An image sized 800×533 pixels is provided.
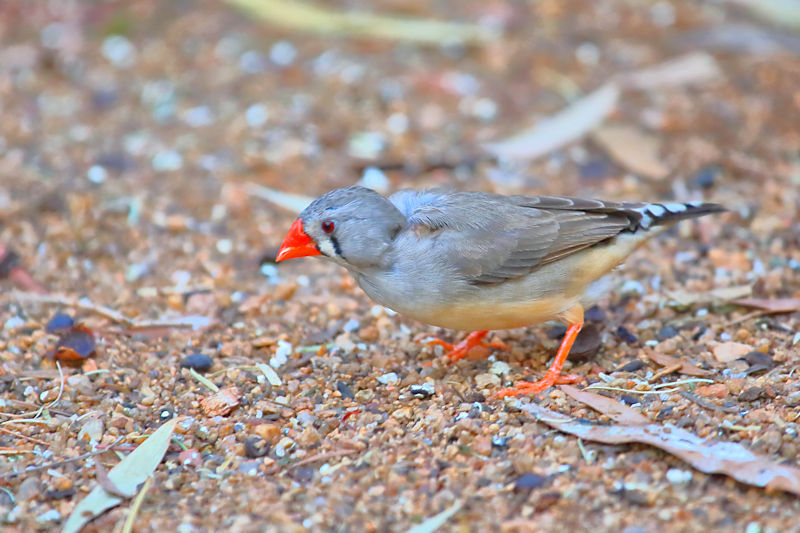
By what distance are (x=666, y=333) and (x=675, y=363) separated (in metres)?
0.39

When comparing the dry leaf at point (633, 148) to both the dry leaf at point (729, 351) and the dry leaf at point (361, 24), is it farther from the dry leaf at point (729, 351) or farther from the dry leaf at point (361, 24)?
the dry leaf at point (729, 351)

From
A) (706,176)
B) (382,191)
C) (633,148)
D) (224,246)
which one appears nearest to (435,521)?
(224,246)

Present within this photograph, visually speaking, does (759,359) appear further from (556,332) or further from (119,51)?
(119,51)

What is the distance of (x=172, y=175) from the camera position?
6.61 metres

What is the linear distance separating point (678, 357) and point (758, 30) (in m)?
4.53

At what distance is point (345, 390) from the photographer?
4.43 metres

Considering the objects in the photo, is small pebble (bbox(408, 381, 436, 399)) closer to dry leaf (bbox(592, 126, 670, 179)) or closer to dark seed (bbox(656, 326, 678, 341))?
dark seed (bbox(656, 326, 678, 341))

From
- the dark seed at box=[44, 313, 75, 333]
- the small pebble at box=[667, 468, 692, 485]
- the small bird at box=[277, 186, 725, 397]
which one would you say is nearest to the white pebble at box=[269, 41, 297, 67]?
the dark seed at box=[44, 313, 75, 333]

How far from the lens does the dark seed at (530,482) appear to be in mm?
3564

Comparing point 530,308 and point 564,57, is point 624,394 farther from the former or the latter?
point 564,57

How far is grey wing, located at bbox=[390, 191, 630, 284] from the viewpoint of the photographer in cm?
435

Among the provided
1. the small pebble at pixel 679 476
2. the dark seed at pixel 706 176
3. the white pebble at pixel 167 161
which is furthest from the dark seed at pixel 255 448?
the dark seed at pixel 706 176

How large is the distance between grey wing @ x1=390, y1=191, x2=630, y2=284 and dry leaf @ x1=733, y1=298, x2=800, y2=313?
898 mm

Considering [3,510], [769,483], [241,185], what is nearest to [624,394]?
[769,483]
